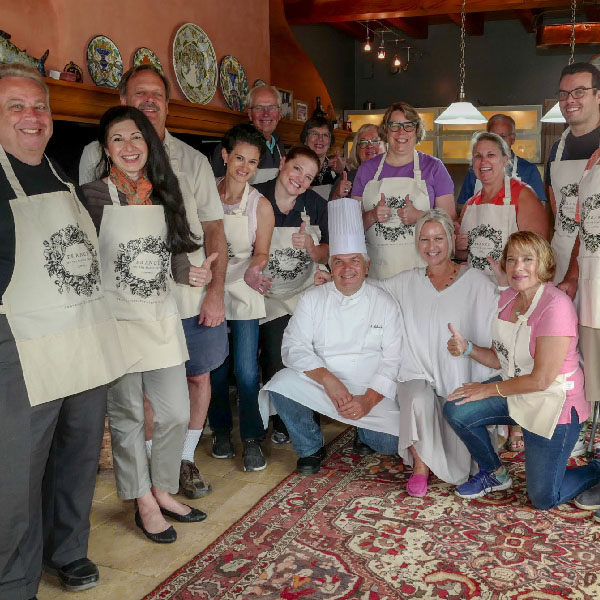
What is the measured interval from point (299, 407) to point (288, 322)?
1.39ft

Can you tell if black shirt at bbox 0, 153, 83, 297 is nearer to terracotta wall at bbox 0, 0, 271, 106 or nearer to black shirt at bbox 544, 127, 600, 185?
terracotta wall at bbox 0, 0, 271, 106

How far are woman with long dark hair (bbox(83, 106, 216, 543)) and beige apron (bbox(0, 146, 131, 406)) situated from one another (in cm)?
19

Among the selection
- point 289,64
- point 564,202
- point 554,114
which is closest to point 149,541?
point 564,202

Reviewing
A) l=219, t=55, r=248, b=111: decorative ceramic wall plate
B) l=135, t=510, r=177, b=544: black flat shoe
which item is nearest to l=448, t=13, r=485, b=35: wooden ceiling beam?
l=219, t=55, r=248, b=111: decorative ceramic wall plate

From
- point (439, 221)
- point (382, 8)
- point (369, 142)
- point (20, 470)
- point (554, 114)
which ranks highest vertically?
point (382, 8)

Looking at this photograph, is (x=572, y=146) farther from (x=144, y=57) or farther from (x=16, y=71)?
(x=144, y=57)

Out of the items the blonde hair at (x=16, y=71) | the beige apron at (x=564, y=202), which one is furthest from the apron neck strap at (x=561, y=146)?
the blonde hair at (x=16, y=71)

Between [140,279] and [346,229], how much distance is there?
1035mm

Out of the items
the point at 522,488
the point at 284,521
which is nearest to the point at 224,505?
the point at 284,521

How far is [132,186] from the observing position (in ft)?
6.89

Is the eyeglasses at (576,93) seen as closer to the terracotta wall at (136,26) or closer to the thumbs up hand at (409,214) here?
the thumbs up hand at (409,214)

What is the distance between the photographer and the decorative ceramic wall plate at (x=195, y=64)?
4.12m

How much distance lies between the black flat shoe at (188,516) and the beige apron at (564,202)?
1.64m

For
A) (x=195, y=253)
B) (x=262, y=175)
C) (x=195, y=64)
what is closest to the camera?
(x=195, y=253)
